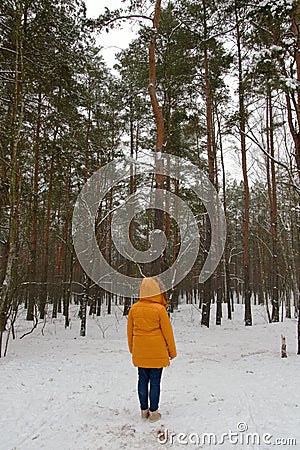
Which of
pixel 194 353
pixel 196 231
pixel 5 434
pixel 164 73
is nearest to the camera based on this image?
pixel 5 434

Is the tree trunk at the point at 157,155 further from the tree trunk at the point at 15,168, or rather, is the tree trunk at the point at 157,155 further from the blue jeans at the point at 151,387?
the blue jeans at the point at 151,387

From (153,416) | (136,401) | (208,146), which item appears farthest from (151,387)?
(208,146)

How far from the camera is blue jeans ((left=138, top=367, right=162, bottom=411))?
13.1ft

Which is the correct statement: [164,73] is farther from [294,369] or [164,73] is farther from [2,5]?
[294,369]

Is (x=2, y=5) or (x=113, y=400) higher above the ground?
(x=2, y=5)

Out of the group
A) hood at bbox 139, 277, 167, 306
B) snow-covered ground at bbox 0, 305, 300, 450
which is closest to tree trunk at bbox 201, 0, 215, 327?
snow-covered ground at bbox 0, 305, 300, 450

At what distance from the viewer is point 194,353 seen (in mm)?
8695

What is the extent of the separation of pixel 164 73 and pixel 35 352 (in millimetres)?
10205

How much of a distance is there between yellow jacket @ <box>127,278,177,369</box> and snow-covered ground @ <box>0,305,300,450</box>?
667mm

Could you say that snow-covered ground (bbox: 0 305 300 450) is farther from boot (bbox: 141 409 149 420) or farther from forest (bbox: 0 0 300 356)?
forest (bbox: 0 0 300 356)

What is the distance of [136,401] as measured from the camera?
4766 millimetres

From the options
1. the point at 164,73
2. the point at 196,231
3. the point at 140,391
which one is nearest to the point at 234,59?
the point at 164,73

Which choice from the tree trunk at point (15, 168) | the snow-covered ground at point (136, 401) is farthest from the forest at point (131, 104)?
the snow-covered ground at point (136, 401)

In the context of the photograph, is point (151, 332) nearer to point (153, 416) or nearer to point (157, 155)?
point (153, 416)
